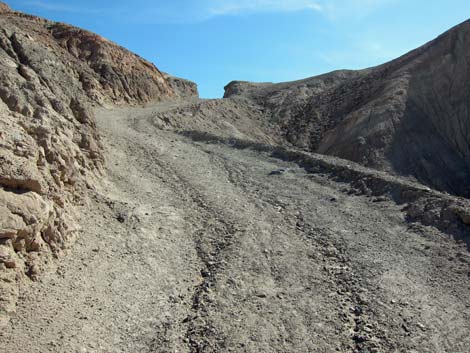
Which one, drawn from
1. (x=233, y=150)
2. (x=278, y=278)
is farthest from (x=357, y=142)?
(x=278, y=278)

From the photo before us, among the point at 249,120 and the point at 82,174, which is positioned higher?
the point at 249,120

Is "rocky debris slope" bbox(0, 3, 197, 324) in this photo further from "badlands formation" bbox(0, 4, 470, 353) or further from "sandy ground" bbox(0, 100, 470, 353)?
"sandy ground" bbox(0, 100, 470, 353)

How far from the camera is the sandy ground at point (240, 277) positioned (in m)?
7.09

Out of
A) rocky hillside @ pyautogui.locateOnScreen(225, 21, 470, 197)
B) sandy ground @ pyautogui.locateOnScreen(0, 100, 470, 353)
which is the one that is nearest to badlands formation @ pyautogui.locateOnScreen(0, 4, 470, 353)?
sandy ground @ pyautogui.locateOnScreen(0, 100, 470, 353)

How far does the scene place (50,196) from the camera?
8.34 m

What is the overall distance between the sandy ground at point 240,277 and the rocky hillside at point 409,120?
11.2 metres

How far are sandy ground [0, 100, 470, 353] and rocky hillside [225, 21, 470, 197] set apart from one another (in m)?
11.2

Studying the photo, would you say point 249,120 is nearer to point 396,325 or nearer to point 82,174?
point 82,174

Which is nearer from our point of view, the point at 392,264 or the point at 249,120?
the point at 392,264

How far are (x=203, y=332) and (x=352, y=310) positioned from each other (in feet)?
9.09

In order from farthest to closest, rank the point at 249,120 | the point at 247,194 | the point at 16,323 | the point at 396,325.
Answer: the point at 249,120
the point at 247,194
the point at 396,325
the point at 16,323

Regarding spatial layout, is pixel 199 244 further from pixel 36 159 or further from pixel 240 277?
pixel 36 159

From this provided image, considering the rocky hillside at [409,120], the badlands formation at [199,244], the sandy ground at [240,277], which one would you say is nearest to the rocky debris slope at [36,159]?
the badlands formation at [199,244]

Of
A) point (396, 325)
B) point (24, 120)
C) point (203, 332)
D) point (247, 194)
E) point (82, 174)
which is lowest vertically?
point (396, 325)
